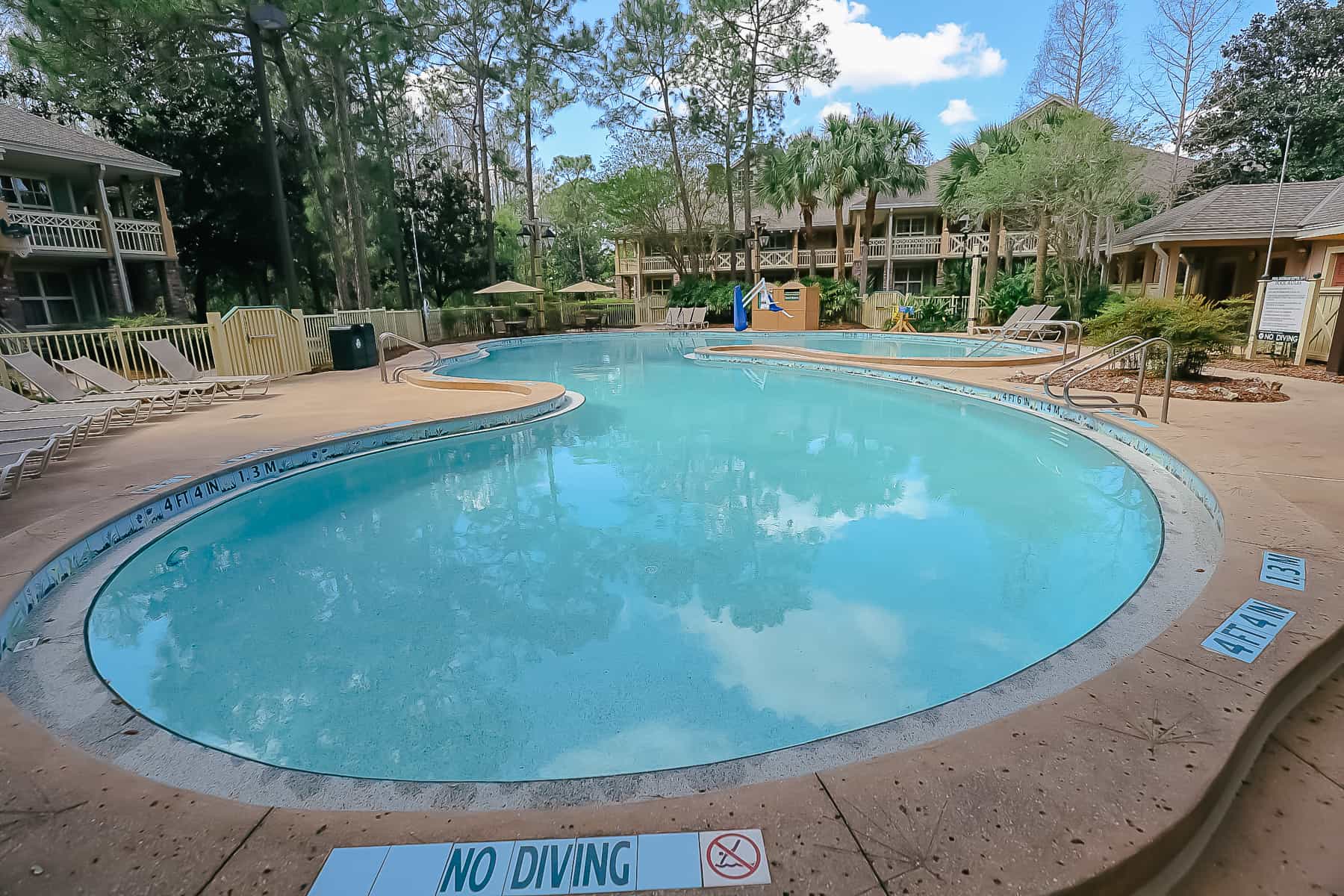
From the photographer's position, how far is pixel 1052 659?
272cm

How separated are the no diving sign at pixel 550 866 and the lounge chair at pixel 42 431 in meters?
6.21

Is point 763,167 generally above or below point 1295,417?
above

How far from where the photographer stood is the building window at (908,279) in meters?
29.8

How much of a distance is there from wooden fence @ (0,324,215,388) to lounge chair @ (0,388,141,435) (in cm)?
274

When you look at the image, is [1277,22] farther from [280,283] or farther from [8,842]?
[280,283]

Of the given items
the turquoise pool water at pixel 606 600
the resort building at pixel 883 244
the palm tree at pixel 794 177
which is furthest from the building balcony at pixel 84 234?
the palm tree at pixel 794 177

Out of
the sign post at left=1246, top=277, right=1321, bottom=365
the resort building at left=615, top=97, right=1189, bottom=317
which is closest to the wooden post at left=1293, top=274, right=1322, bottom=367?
the sign post at left=1246, top=277, right=1321, bottom=365

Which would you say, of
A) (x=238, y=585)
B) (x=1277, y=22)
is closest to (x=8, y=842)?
(x=238, y=585)

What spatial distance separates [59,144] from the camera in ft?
47.4

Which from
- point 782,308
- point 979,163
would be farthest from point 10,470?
point 979,163

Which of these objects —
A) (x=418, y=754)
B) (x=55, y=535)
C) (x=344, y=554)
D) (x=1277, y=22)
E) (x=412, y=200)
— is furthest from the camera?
(x=412, y=200)

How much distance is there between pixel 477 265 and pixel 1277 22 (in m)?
30.3

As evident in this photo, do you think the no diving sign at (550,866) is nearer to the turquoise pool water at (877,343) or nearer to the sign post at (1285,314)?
the sign post at (1285,314)

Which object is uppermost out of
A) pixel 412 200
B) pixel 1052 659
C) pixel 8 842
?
pixel 412 200
